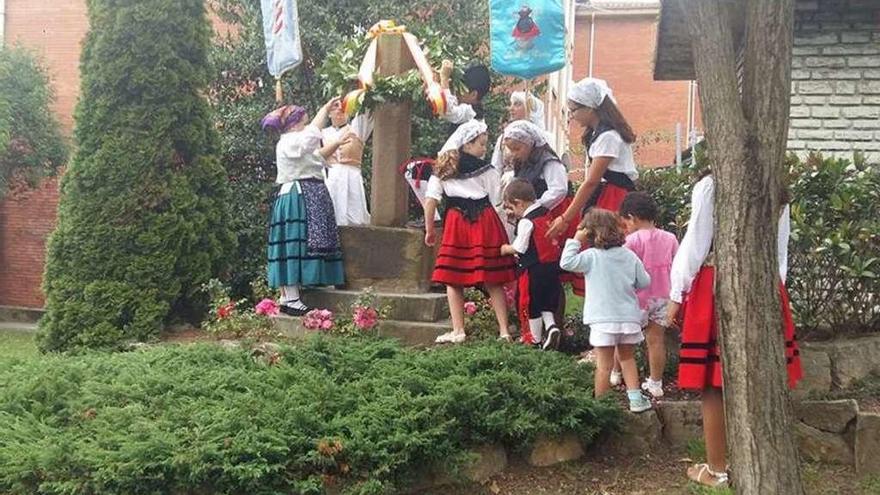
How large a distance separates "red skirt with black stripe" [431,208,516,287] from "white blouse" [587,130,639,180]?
→ 0.93 m

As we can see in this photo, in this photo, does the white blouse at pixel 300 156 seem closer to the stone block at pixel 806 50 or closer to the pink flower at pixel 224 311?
the pink flower at pixel 224 311

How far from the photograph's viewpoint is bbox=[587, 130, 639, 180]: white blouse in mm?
6027

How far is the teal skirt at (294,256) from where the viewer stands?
7.64 m

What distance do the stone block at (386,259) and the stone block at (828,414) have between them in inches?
128

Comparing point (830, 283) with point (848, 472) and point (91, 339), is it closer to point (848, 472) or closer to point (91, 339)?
point (848, 472)

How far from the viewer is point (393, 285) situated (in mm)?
7633

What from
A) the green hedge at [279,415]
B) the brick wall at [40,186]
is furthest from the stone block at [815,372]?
the brick wall at [40,186]

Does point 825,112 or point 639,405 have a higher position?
point 825,112

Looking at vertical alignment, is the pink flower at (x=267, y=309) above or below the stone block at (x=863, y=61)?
below

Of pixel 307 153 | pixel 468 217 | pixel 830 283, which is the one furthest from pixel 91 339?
pixel 830 283

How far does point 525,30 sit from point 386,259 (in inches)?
107

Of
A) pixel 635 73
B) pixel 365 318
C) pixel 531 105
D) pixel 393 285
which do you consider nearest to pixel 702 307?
pixel 365 318

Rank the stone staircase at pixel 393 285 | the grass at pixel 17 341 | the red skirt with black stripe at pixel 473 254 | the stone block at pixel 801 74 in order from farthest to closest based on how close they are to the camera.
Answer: the grass at pixel 17 341 < the stone block at pixel 801 74 < the stone staircase at pixel 393 285 < the red skirt with black stripe at pixel 473 254

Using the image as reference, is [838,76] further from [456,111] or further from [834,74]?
[456,111]
